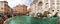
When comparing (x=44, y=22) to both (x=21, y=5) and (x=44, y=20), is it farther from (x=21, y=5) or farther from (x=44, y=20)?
(x=21, y=5)

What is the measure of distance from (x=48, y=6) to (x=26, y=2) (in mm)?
352

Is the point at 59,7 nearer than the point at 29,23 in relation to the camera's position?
No

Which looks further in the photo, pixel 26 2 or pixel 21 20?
pixel 26 2

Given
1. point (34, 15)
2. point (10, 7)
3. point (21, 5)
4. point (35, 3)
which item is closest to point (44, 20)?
point (34, 15)

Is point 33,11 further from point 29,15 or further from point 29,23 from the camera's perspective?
point 29,23

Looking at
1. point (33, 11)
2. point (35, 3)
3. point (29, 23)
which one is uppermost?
point (35, 3)

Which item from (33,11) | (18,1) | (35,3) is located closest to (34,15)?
(33,11)

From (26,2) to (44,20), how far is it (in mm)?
422

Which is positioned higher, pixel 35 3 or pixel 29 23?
pixel 35 3

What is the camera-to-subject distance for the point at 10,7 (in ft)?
6.43

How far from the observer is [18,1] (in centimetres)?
195

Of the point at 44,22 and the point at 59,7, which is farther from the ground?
the point at 59,7

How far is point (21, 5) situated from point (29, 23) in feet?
1.23

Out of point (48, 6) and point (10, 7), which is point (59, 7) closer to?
point (48, 6)
